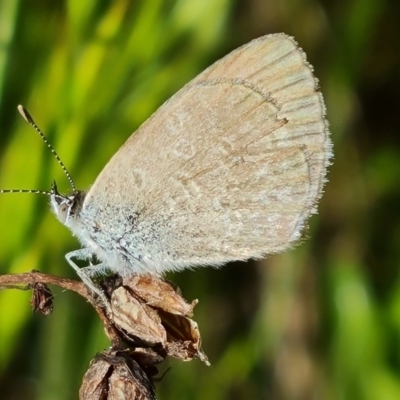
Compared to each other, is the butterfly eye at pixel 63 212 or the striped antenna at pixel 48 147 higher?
the striped antenna at pixel 48 147

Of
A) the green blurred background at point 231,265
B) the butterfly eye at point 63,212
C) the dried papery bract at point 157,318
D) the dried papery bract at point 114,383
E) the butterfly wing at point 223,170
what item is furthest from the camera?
the green blurred background at point 231,265

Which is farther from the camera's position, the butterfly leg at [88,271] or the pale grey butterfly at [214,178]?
the pale grey butterfly at [214,178]

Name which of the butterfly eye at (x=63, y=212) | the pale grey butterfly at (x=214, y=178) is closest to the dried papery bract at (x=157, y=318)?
the pale grey butterfly at (x=214, y=178)

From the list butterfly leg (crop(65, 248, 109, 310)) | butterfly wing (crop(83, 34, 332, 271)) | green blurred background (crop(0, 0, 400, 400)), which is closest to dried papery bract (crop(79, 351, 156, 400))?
butterfly leg (crop(65, 248, 109, 310))

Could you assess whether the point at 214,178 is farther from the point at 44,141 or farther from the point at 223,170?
the point at 44,141

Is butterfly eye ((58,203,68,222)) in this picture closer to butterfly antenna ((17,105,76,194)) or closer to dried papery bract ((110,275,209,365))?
butterfly antenna ((17,105,76,194))

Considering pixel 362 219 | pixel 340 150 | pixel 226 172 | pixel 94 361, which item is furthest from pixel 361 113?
pixel 94 361

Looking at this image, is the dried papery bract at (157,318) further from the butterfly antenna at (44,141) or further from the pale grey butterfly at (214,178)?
the butterfly antenna at (44,141)
